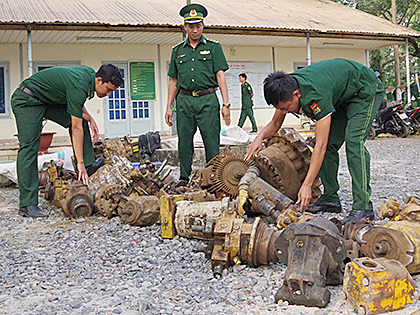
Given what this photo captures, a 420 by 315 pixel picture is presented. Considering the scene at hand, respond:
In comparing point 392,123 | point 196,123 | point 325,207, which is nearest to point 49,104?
point 196,123

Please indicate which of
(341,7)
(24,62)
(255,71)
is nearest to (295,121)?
(255,71)

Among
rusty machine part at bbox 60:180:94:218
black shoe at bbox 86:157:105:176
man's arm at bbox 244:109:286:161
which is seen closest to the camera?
man's arm at bbox 244:109:286:161

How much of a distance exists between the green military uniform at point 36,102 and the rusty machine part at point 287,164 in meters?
1.91

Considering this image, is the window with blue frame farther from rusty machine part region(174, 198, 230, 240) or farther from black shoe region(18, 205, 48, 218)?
rusty machine part region(174, 198, 230, 240)

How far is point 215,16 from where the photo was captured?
12453 mm

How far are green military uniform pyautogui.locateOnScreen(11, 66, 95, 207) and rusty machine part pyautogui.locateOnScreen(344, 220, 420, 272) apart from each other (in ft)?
9.58

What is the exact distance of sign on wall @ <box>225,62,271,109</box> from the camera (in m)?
14.6

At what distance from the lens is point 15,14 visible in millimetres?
10227

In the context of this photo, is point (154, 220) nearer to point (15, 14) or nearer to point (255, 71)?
point (15, 14)

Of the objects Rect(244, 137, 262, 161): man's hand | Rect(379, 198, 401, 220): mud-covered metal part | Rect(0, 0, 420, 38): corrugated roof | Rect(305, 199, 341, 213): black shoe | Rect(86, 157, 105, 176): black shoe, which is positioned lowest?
Rect(305, 199, 341, 213): black shoe

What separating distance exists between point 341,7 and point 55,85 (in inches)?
647

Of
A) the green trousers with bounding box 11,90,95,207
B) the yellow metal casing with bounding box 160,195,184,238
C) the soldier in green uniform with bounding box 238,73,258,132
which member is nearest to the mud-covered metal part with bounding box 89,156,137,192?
the green trousers with bounding box 11,90,95,207

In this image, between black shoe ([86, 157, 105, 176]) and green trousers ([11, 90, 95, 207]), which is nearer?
green trousers ([11, 90, 95, 207])

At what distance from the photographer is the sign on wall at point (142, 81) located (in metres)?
13.3
